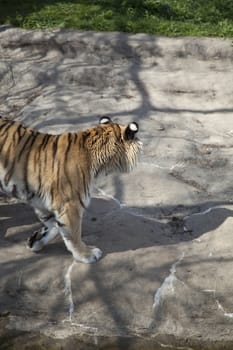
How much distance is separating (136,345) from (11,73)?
4526mm

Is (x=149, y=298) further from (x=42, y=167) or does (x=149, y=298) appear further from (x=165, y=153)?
(x=165, y=153)

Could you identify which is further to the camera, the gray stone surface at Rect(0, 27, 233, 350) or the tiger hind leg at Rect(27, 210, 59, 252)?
the tiger hind leg at Rect(27, 210, 59, 252)

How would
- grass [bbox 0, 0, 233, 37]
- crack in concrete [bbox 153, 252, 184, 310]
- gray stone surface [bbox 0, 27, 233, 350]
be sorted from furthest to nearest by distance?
1. grass [bbox 0, 0, 233, 37]
2. crack in concrete [bbox 153, 252, 184, 310]
3. gray stone surface [bbox 0, 27, 233, 350]

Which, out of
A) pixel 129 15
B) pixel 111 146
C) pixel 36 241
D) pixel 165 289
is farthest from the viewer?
pixel 129 15

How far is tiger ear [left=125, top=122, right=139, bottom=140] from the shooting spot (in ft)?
14.2

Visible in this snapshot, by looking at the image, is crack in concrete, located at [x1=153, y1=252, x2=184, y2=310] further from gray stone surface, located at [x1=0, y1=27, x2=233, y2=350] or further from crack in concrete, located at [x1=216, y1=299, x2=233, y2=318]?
crack in concrete, located at [x1=216, y1=299, x2=233, y2=318]

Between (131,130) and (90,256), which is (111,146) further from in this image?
(90,256)

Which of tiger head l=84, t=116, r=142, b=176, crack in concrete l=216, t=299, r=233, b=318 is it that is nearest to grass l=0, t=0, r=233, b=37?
tiger head l=84, t=116, r=142, b=176

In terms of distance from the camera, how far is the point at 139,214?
5137 millimetres

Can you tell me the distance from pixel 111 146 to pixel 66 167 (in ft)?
1.10

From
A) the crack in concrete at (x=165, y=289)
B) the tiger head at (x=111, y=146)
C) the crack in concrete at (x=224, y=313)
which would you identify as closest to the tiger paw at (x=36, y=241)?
the tiger head at (x=111, y=146)

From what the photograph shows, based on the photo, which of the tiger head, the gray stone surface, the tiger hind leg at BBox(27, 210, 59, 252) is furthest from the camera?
the tiger hind leg at BBox(27, 210, 59, 252)

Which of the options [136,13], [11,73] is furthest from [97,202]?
[136,13]

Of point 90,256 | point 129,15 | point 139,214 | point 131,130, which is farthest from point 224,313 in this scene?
point 129,15
